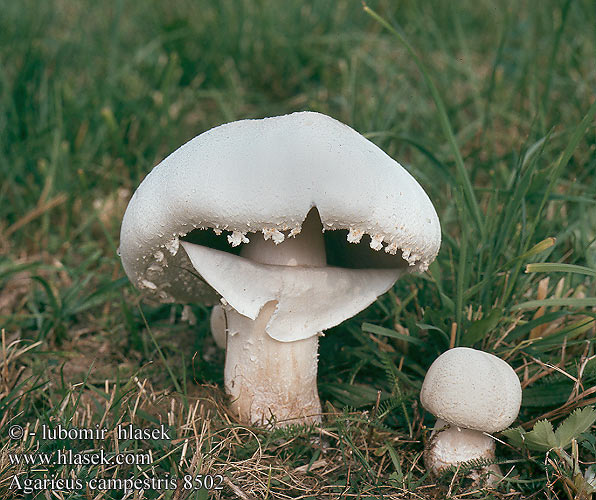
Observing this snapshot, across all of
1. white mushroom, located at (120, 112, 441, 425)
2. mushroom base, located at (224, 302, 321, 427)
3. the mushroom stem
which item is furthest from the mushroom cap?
mushroom base, located at (224, 302, 321, 427)

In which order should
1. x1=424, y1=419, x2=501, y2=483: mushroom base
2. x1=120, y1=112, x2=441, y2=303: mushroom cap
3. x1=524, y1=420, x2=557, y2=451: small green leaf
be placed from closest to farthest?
1. x1=120, y1=112, x2=441, y2=303: mushroom cap
2. x1=524, y1=420, x2=557, y2=451: small green leaf
3. x1=424, y1=419, x2=501, y2=483: mushroom base

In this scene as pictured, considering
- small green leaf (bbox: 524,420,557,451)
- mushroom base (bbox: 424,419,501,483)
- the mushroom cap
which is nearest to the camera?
the mushroom cap

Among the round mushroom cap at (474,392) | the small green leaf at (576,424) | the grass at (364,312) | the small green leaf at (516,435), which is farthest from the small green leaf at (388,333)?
the small green leaf at (576,424)

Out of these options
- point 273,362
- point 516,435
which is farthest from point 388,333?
point 516,435

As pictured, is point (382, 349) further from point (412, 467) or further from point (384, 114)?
point (384, 114)

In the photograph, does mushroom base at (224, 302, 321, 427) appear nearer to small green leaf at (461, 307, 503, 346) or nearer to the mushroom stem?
the mushroom stem

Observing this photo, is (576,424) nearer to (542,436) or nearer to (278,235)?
(542,436)
